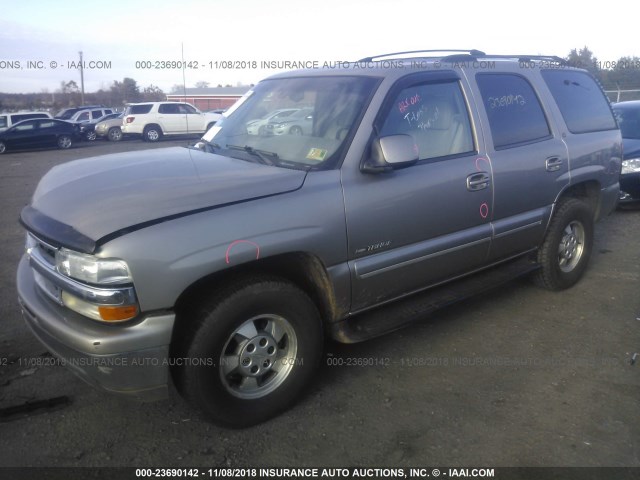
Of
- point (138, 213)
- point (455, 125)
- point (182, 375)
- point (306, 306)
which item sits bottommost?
point (182, 375)

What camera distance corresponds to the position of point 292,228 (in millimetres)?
2902

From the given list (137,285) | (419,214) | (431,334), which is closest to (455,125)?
(419,214)

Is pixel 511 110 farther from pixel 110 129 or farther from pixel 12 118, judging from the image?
pixel 110 129

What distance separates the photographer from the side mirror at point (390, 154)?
10.3 ft

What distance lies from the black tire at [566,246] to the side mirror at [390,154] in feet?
6.73

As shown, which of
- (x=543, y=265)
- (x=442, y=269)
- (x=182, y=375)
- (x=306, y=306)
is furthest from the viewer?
(x=543, y=265)

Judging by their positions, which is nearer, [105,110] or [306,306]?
[306,306]

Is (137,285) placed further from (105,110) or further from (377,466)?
(105,110)

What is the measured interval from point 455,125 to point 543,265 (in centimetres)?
165

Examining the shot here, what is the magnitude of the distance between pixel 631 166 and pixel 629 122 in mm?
1404

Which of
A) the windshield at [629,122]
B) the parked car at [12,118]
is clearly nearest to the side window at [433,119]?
the windshield at [629,122]

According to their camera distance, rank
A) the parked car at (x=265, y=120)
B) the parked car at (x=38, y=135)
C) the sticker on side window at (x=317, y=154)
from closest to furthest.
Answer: the sticker on side window at (x=317, y=154)
the parked car at (x=265, y=120)
the parked car at (x=38, y=135)

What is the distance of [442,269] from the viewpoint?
3.76 metres

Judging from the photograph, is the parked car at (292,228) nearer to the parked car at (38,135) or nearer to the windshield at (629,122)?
the windshield at (629,122)
